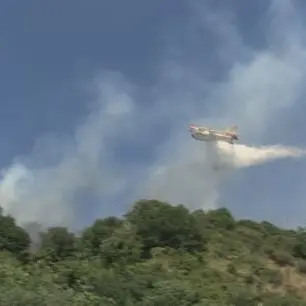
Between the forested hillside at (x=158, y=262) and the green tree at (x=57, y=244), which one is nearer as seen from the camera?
the forested hillside at (x=158, y=262)

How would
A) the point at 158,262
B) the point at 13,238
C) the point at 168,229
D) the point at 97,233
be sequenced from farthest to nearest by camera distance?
the point at 13,238
the point at 97,233
the point at 168,229
the point at 158,262

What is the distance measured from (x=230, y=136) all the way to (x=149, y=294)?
17.0 meters

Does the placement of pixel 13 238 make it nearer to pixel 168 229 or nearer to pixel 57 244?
pixel 57 244

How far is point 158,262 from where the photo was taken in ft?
164

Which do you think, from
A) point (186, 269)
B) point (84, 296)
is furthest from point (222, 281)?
point (84, 296)

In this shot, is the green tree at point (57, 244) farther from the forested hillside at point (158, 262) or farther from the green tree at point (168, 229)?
the green tree at point (168, 229)

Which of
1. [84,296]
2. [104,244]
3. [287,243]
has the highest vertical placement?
[287,243]

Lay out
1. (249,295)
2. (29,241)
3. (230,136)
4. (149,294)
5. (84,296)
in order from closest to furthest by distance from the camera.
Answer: (84,296) < (149,294) < (249,295) < (230,136) < (29,241)

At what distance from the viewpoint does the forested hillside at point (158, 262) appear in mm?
39406

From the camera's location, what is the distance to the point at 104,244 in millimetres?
56656

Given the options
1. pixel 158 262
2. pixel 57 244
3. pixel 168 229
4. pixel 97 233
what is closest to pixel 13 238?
pixel 57 244

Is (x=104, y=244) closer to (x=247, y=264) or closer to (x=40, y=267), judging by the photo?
(x=40, y=267)

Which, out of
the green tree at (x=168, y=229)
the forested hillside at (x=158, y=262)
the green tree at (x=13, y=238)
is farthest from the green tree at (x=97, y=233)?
the green tree at (x=13, y=238)

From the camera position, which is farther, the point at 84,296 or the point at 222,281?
the point at 222,281
